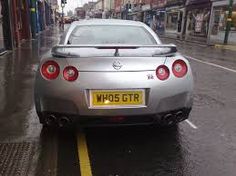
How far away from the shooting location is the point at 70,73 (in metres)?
4.11

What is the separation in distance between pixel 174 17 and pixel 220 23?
1201 centimetres

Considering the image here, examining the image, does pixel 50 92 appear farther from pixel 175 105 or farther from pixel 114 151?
pixel 175 105

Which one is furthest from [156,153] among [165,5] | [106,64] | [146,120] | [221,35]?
[165,5]

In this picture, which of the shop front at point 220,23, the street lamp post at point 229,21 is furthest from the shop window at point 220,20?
the street lamp post at point 229,21

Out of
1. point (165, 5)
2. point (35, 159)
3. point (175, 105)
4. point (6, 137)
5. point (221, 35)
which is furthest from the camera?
point (165, 5)

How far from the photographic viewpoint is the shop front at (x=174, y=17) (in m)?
35.8

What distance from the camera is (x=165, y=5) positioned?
42.7 metres

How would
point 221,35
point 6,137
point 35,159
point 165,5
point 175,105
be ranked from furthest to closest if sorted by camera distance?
point 165,5, point 221,35, point 6,137, point 175,105, point 35,159

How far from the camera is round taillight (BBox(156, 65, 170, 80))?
4184mm

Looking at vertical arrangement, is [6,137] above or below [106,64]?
below

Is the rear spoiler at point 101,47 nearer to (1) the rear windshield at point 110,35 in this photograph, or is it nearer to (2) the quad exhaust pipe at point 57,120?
(2) the quad exhaust pipe at point 57,120

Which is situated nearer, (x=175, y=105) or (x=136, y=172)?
(x=136, y=172)

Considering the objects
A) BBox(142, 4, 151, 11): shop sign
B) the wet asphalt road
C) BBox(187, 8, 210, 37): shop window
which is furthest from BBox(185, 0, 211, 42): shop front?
the wet asphalt road

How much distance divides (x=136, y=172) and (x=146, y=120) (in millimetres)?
679
